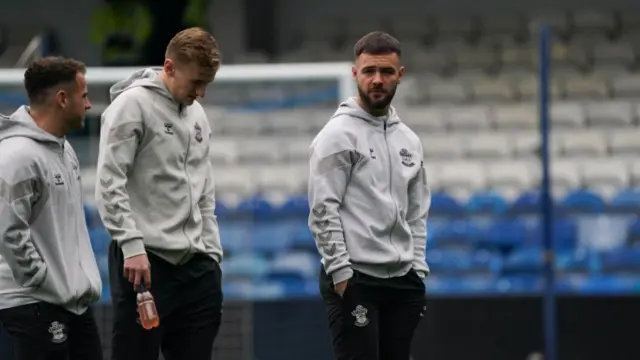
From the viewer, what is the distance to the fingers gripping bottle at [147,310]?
5066 millimetres

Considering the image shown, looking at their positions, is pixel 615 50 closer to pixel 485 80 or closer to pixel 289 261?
pixel 485 80

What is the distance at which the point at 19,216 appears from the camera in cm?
507

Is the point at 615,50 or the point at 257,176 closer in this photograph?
the point at 257,176

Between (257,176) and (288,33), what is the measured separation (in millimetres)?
6564

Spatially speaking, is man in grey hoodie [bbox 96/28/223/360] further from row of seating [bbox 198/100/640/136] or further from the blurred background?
row of seating [bbox 198/100/640/136]

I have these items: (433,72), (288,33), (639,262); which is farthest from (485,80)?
(639,262)

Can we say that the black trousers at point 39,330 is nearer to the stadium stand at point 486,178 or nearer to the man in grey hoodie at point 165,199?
the man in grey hoodie at point 165,199

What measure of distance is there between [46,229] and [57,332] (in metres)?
0.38

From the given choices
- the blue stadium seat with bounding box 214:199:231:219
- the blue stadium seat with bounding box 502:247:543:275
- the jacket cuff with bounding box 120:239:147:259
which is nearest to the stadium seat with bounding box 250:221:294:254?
the blue stadium seat with bounding box 214:199:231:219

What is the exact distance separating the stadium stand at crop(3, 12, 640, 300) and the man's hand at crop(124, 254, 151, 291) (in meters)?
3.55

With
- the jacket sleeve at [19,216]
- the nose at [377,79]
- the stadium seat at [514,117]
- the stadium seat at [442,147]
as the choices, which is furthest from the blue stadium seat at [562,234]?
the jacket sleeve at [19,216]

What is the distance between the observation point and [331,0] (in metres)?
15.9

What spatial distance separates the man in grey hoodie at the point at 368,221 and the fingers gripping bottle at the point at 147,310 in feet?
2.28

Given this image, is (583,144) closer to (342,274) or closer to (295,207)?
(295,207)
